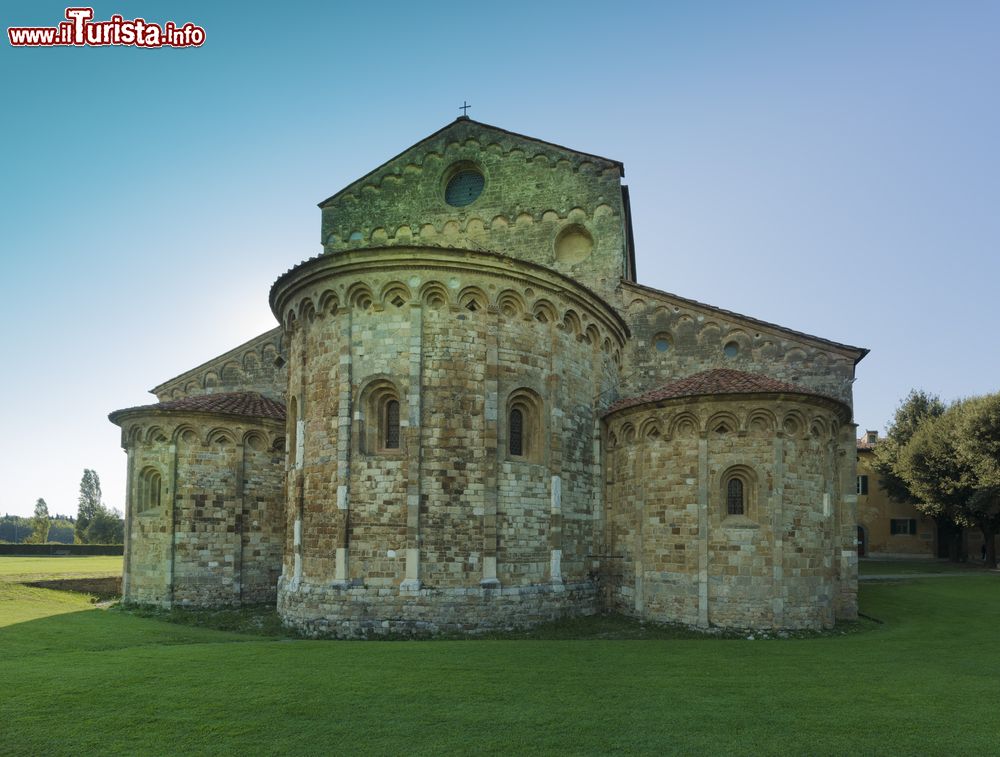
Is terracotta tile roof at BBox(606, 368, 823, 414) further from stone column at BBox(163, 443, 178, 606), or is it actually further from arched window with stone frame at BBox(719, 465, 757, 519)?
stone column at BBox(163, 443, 178, 606)

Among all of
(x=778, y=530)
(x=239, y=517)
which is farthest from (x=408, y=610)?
(x=778, y=530)

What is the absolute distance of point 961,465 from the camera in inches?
1393

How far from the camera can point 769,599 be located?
50.7ft

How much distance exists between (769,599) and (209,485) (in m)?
15.3

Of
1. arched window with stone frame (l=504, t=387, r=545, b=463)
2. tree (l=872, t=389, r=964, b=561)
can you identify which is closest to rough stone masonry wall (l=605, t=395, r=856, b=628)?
arched window with stone frame (l=504, t=387, r=545, b=463)

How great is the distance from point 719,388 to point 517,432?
4967 millimetres

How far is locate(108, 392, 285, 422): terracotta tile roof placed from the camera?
65.4 ft

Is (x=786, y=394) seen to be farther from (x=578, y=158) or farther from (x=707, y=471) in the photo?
(x=578, y=158)

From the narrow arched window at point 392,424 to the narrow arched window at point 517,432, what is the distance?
2.72 metres

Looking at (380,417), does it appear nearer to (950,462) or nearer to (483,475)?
(483,475)

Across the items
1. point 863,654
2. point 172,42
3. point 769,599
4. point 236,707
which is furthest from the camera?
point 769,599

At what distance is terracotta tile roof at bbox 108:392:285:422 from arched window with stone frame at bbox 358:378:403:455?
6.09 meters

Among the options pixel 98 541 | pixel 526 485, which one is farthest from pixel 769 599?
pixel 98 541

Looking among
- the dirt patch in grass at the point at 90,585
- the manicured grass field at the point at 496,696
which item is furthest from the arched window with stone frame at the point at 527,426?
the dirt patch in grass at the point at 90,585
